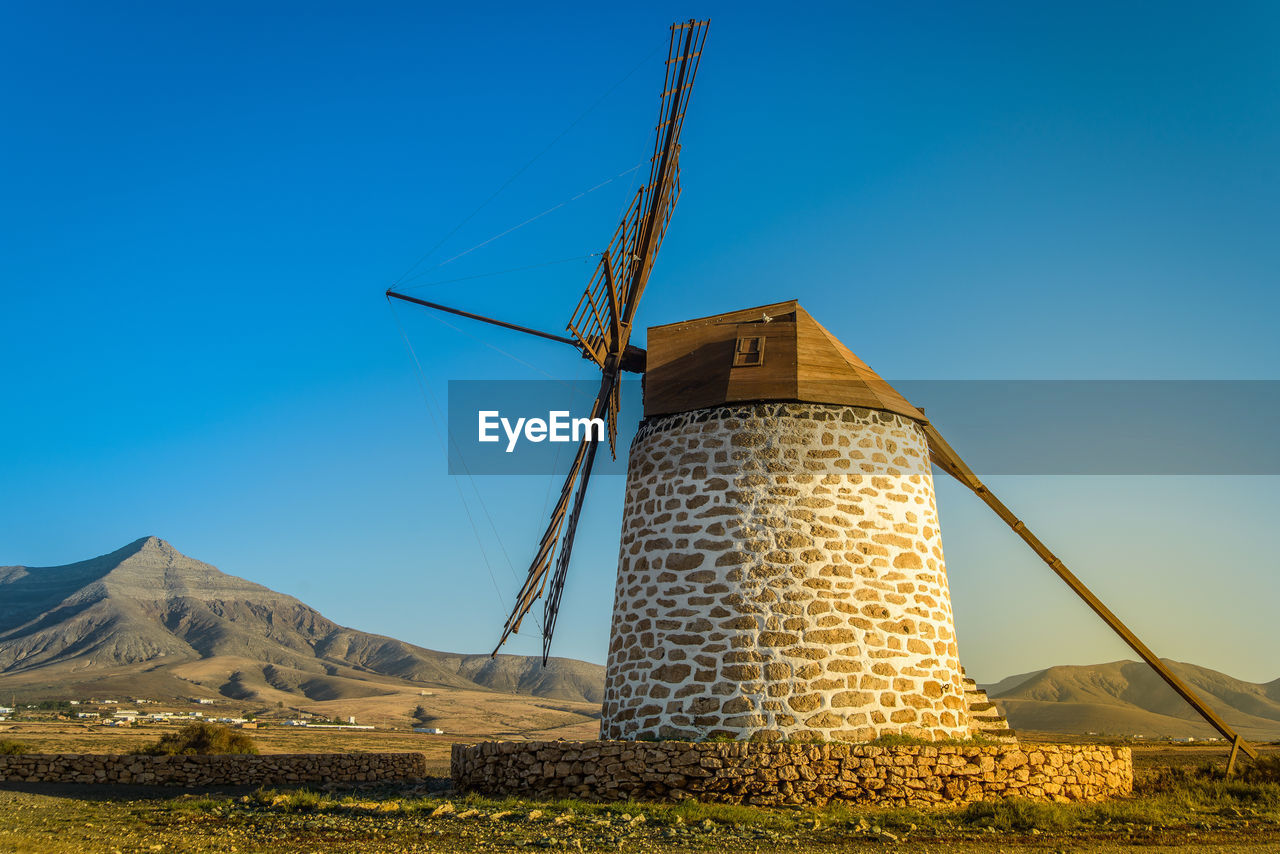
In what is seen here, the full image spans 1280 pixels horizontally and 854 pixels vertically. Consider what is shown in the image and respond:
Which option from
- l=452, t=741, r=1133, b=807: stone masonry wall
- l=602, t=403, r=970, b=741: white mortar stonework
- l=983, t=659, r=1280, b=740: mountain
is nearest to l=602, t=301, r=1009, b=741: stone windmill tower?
l=602, t=403, r=970, b=741: white mortar stonework

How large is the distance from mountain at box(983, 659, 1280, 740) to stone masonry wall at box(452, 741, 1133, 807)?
1656 inches

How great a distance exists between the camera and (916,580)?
431 inches

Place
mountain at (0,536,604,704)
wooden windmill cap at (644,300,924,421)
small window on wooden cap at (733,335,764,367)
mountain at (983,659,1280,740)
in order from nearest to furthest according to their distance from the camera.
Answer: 1. wooden windmill cap at (644,300,924,421)
2. small window on wooden cap at (733,335,764,367)
3. mountain at (983,659,1280,740)
4. mountain at (0,536,604,704)

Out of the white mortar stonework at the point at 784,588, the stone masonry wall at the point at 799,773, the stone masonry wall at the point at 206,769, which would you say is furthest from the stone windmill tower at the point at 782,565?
the stone masonry wall at the point at 206,769

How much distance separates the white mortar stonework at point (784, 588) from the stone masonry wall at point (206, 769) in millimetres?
5997

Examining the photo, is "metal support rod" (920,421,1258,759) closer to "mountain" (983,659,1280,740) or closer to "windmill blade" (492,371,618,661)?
"windmill blade" (492,371,618,661)

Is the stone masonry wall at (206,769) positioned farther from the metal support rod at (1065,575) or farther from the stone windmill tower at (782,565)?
the metal support rod at (1065,575)

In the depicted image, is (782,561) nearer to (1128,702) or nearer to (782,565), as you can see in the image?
(782,565)

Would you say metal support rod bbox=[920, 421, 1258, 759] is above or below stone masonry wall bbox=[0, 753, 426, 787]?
above

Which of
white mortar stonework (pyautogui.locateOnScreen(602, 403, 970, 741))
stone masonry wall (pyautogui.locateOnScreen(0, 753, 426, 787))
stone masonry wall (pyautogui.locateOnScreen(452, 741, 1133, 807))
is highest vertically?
white mortar stonework (pyautogui.locateOnScreen(602, 403, 970, 741))

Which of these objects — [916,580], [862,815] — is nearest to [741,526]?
[916,580]

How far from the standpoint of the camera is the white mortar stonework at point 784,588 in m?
10.0

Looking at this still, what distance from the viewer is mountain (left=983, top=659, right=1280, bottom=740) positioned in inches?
1973

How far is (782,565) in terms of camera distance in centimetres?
1042
